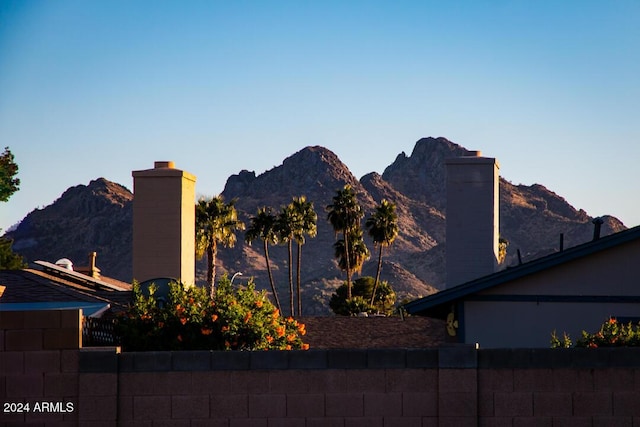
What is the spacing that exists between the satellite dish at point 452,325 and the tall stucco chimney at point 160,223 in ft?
30.2

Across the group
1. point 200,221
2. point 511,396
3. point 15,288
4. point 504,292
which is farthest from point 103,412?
point 200,221

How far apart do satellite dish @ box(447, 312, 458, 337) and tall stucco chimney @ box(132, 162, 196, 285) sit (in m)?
9.19

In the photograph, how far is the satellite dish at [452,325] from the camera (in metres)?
26.2

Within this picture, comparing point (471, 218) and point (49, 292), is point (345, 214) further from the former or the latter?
point (49, 292)

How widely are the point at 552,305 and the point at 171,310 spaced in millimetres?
9611

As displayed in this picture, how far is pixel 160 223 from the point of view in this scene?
32.5 metres

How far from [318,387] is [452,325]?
34.4ft

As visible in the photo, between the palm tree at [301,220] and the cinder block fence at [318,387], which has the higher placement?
the palm tree at [301,220]

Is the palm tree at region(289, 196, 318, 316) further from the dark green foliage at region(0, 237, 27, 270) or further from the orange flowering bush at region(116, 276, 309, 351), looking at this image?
the orange flowering bush at region(116, 276, 309, 351)

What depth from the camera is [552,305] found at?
25656mm

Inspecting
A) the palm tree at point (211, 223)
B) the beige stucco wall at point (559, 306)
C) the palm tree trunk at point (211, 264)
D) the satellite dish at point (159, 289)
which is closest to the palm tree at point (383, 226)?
the palm tree at point (211, 223)

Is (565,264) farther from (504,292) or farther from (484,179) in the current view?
(484,179)

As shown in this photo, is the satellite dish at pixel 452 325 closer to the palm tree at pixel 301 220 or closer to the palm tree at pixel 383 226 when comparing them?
the palm tree at pixel 383 226

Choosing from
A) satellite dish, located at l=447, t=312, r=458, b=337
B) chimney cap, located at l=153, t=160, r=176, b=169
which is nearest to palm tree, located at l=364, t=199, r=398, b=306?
chimney cap, located at l=153, t=160, r=176, b=169
